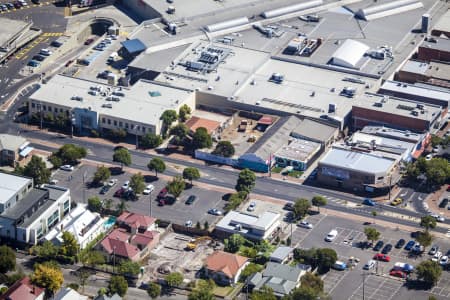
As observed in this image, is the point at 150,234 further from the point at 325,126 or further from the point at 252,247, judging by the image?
the point at 325,126

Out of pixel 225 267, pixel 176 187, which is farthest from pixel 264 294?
pixel 176 187

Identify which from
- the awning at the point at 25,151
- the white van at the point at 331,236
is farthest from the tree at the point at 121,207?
the white van at the point at 331,236

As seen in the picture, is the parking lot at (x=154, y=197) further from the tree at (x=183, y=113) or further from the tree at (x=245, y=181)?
the tree at (x=183, y=113)

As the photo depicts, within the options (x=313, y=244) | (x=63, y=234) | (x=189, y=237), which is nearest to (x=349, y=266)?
(x=313, y=244)

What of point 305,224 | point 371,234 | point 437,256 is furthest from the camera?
point 305,224

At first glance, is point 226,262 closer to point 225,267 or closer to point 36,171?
point 225,267

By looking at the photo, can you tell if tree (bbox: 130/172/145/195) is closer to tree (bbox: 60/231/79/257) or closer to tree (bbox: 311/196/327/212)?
tree (bbox: 60/231/79/257)

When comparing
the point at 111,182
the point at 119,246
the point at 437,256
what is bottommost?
the point at 111,182
